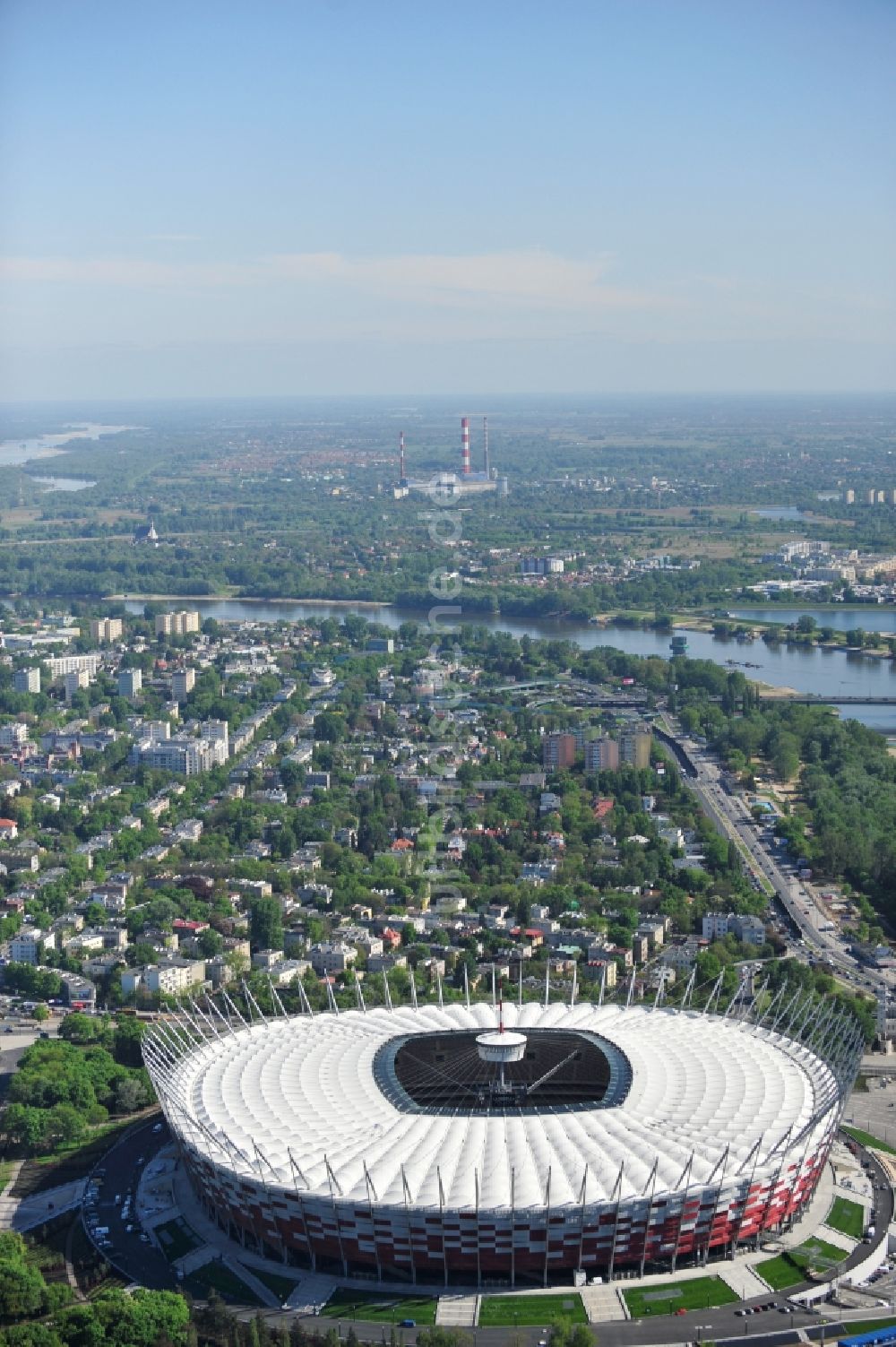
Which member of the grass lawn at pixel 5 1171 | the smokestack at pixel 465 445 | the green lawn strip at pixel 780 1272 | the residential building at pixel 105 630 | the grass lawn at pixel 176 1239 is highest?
the smokestack at pixel 465 445

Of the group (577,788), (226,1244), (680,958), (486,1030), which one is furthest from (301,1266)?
(577,788)

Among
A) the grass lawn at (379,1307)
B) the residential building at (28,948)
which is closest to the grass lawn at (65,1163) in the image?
the grass lawn at (379,1307)

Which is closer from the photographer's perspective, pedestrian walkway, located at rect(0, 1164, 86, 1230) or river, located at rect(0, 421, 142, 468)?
pedestrian walkway, located at rect(0, 1164, 86, 1230)

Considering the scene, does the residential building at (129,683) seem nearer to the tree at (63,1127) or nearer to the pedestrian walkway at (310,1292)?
the tree at (63,1127)

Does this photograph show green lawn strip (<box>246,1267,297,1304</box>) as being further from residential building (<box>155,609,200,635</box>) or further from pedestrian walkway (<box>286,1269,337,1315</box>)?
residential building (<box>155,609,200,635</box>)

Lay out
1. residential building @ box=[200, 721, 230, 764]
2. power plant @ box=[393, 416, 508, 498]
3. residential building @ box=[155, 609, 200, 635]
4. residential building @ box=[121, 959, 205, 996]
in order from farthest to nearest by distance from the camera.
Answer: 1. power plant @ box=[393, 416, 508, 498]
2. residential building @ box=[155, 609, 200, 635]
3. residential building @ box=[200, 721, 230, 764]
4. residential building @ box=[121, 959, 205, 996]

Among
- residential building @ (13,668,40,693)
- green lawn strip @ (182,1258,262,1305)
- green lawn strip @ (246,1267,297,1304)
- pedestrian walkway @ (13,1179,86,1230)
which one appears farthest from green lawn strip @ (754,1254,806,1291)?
residential building @ (13,668,40,693)

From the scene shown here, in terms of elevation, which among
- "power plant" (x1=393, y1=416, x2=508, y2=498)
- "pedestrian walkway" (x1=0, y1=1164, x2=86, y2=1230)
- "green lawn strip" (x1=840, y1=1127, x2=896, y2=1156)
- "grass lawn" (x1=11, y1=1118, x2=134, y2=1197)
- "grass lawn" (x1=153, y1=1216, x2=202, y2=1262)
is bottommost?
"grass lawn" (x1=11, y1=1118, x2=134, y2=1197)
